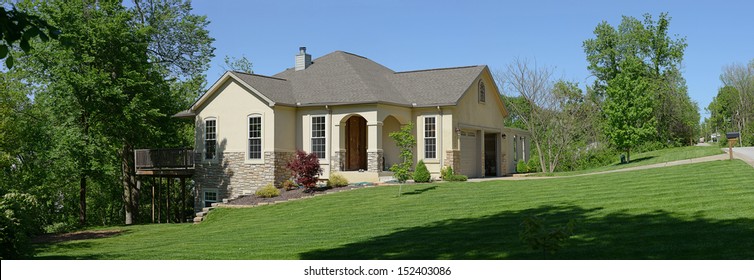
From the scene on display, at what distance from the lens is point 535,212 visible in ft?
42.5

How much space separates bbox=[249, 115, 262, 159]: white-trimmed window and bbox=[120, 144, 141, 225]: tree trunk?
7.64 metres

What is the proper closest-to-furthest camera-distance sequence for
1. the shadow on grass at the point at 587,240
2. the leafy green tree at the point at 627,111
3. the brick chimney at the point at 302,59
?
the shadow on grass at the point at 587,240, the leafy green tree at the point at 627,111, the brick chimney at the point at 302,59

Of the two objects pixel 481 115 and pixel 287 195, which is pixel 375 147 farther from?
pixel 481 115

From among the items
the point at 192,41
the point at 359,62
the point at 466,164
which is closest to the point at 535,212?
the point at 466,164

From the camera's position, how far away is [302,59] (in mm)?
29797

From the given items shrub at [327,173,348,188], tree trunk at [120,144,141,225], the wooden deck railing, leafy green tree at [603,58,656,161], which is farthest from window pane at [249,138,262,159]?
leafy green tree at [603,58,656,161]

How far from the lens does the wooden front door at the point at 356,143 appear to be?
2692 centimetres

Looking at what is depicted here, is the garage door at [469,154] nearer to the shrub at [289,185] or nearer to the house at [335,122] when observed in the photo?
the house at [335,122]

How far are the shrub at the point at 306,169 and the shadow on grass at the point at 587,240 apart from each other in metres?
10.3

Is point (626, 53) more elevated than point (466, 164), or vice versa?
point (626, 53)

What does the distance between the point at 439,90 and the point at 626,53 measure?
30.9m

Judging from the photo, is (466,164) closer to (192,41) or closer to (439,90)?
(439,90)

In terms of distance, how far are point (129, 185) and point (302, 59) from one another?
1097cm

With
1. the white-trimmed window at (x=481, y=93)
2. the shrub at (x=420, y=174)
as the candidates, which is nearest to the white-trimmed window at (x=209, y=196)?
the shrub at (x=420, y=174)
